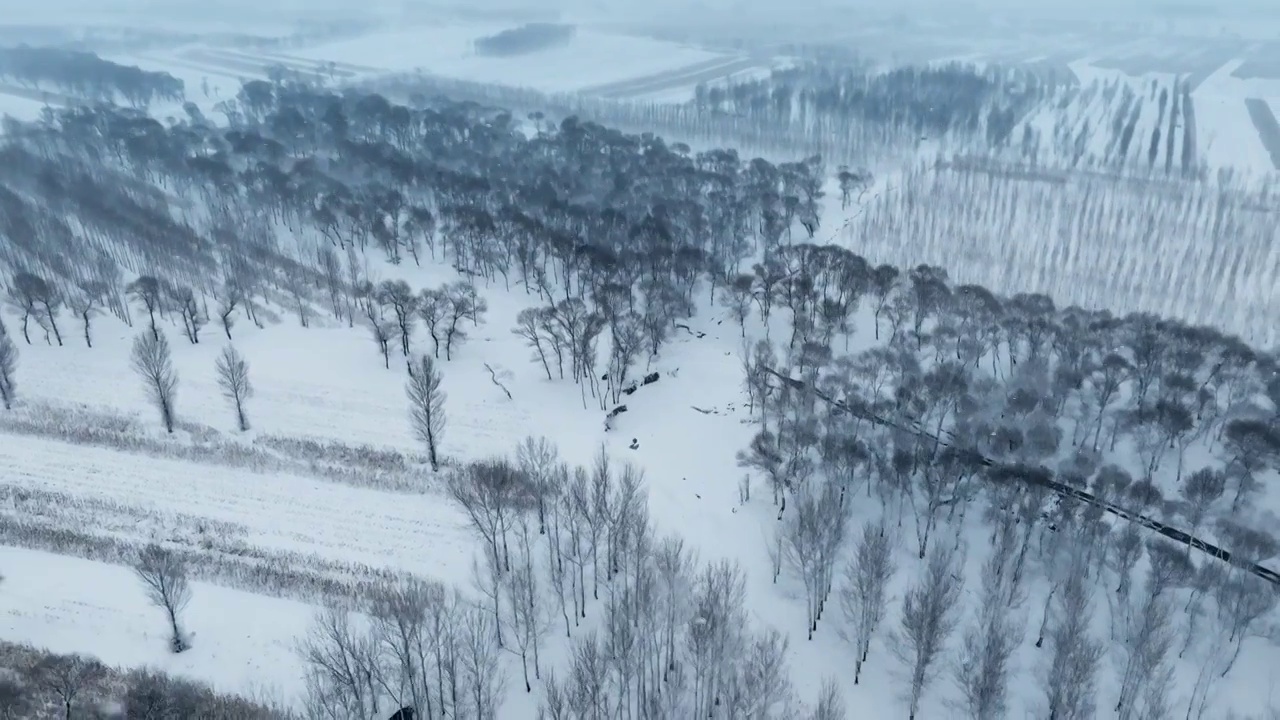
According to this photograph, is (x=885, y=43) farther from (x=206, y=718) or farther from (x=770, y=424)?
(x=206, y=718)

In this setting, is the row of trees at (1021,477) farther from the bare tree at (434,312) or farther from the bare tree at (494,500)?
the bare tree at (434,312)

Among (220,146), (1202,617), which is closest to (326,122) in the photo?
(220,146)

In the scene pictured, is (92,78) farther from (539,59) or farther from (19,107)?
(539,59)

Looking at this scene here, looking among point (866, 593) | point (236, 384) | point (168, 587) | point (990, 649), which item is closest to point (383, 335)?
point (236, 384)

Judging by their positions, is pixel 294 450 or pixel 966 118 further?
pixel 966 118

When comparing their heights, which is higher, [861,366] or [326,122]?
[326,122]

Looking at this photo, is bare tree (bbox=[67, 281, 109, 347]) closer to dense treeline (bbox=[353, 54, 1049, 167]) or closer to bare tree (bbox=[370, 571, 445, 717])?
bare tree (bbox=[370, 571, 445, 717])

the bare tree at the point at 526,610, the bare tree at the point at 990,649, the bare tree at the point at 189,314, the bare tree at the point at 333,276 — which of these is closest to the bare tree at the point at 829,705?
the bare tree at the point at 990,649
